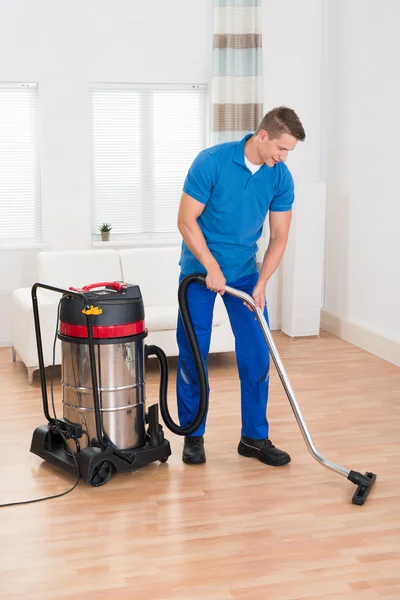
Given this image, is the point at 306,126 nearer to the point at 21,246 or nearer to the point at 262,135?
the point at 21,246

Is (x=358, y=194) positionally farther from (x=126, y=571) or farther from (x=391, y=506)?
(x=126, y=571)

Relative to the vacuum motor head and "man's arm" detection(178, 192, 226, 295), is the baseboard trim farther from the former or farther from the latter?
the vacuum motor head

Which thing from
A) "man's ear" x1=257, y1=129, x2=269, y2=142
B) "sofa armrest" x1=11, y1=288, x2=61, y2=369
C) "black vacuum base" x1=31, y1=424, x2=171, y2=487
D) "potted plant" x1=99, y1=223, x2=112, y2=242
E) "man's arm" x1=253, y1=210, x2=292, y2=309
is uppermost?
"man's ear" x1=257, y1=129, x2=269, y2=142

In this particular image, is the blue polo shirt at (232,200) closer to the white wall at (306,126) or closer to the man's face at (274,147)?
the man's face at (274,147)

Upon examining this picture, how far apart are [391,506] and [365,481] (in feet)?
0.38

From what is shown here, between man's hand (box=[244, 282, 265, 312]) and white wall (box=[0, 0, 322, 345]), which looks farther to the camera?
white wall (box=[0, 0, 322, 345])

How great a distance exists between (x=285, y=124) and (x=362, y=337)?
2.62m

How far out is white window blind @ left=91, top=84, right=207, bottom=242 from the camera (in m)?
5.29

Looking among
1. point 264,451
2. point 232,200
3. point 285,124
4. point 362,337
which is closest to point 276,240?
point 232,200

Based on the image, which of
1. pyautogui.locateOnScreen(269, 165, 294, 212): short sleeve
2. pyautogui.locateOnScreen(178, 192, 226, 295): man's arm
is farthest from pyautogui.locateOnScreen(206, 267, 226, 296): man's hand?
pyautogui.locateOnScreen(269, 165, 294, 212): short sleeve

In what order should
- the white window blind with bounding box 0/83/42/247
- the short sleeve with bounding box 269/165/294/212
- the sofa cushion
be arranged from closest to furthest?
the short sleeve with bounding box 269/165/294/212 → the sofa cushion → the white window blind with bounding box 0/83/42/247

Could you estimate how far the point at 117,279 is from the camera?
4797 mm

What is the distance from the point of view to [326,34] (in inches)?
213

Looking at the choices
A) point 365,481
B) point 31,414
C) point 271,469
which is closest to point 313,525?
point 365,481
